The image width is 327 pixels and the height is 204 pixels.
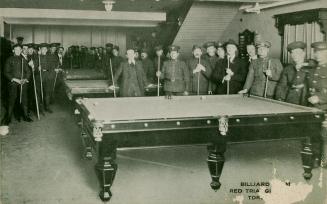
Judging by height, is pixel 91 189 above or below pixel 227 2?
below

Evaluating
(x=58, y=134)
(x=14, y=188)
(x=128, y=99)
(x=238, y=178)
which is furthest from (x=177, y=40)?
(x=14, y=188)

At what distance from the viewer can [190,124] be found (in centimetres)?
308

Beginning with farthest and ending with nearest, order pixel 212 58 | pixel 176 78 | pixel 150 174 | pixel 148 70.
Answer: pixel 148 70
pixel 212 58
pixel 176 78
pixel 150 174

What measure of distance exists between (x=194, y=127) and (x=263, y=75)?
6.79 ft

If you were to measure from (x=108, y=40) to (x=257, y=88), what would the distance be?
305 inches

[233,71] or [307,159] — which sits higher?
[233,71]

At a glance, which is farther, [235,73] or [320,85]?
[235,73]

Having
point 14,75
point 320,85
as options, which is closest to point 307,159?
point 320,85

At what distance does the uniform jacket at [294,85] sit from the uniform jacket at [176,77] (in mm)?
1534

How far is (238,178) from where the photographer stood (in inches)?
146

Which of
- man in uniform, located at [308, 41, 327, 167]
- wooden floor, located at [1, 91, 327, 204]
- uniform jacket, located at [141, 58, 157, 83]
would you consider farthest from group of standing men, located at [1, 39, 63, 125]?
man in uniform, located at [308, 41, 327, 167]

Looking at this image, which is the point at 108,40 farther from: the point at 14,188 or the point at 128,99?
the point at 14,188

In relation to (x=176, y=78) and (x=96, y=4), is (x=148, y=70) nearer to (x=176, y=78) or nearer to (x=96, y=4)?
(x=176, y=78)

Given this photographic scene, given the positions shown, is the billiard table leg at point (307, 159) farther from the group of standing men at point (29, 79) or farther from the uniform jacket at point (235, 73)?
the group of standing men at point (29, 79)
